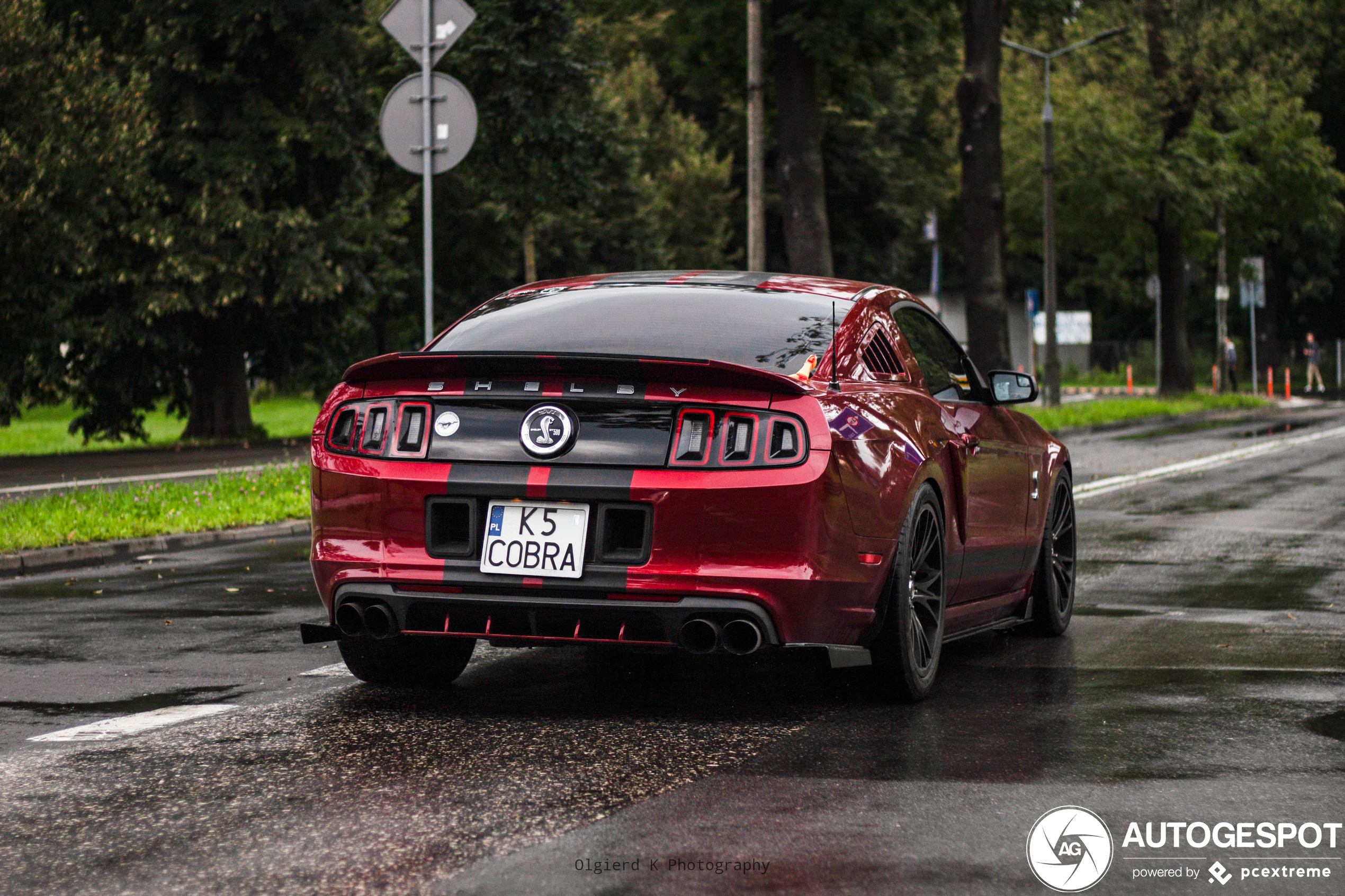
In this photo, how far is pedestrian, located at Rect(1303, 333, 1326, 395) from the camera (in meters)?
59.2

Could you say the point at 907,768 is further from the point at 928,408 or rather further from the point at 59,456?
the point at 59,456

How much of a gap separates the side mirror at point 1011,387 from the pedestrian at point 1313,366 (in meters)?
53.6

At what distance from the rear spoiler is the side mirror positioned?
2108 millimetres

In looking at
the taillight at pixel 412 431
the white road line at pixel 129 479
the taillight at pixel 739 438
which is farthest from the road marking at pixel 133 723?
the white road line at pixel 129 479

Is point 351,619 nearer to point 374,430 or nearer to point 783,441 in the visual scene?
point 374,430

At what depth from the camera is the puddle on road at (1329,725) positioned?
5.67 m

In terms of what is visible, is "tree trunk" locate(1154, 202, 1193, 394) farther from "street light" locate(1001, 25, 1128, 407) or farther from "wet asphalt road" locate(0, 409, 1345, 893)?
"wet asphalt road" locate(0, 409, 1345, 893)

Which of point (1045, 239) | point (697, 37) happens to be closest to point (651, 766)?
point (697, 37)

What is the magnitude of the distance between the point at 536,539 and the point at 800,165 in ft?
79.2

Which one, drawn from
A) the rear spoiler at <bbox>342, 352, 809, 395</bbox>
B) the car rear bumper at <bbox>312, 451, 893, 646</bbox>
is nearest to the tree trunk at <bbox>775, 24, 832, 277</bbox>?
the rear spoiler at <bbox>342, 352, 809, 395</bbox>

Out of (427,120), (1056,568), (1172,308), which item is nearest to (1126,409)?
(1172,308)

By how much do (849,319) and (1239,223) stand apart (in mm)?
42934

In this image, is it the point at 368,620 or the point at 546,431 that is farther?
the point at 368,620

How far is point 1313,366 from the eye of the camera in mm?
59625
